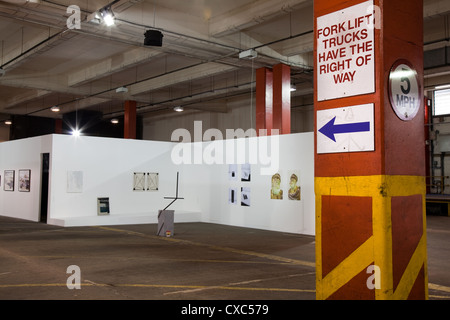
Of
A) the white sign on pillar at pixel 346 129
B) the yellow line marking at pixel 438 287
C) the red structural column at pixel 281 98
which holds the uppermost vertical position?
the red structural column at pixel 281 98

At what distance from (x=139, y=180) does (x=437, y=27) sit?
10767 millimetres

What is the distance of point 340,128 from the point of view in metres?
3.89

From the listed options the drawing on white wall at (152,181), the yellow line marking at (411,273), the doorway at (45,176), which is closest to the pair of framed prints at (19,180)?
the doorway at (45,176)

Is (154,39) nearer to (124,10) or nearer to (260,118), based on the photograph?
(124,10)

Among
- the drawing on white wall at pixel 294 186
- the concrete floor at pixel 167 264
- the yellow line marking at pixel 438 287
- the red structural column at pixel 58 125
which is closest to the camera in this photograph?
the concrete floor at pixel 167 264

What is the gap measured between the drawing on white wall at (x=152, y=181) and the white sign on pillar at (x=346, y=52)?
12277 mm

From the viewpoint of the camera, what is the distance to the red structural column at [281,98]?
15.0 meters

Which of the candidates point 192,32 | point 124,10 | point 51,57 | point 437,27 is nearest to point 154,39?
point 124,10

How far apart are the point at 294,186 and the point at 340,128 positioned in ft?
28.7

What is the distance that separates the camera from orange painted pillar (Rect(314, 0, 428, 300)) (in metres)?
3.64

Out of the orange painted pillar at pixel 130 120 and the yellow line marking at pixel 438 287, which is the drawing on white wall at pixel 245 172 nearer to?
the yellow line marking at pixel 438 287

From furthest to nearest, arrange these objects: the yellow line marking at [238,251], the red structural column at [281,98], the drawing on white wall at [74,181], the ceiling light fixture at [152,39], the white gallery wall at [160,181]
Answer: the red structural column at [281,98] → the drawing on white wall at [74,181] → the white gallery wall at [160,181] → the ceiling light fixture at [152,39] → the yellow line marking at [238,251]

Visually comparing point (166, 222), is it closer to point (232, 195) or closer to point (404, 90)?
point (232, 195)

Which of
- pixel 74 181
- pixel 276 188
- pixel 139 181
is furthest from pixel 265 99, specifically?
pixel 74 181
